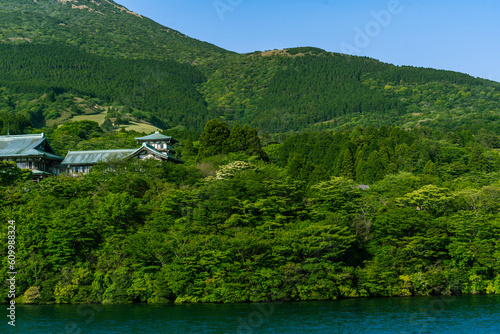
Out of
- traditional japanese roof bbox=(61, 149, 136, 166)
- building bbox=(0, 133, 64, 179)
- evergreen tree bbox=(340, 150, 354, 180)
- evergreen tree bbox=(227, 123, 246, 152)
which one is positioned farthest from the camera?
evergreen tree bbox=(340, 150, 354, 180)

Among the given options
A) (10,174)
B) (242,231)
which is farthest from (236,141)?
(10,174)

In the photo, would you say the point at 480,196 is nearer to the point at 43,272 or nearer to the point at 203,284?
the point at 203,284

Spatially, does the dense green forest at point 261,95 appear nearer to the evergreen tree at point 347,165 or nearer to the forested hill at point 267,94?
the forested hill at point 267,94

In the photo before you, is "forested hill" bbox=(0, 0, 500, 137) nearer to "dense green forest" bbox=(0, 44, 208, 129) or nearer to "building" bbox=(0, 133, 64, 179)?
"dense green forest" bbox=(0, 44, 208, 129)

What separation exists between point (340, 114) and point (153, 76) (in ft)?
240

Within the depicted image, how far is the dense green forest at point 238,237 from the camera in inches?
1588

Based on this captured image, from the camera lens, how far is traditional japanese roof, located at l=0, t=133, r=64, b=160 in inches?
2372

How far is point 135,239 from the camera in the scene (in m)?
41.9

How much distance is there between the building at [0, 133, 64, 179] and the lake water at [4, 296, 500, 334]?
85.6 ft

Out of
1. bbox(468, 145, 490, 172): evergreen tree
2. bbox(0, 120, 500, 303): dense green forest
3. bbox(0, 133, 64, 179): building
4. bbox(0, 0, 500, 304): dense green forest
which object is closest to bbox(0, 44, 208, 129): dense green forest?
bbox(0, 133, 64, 179): building

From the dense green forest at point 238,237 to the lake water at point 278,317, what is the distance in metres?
2.27

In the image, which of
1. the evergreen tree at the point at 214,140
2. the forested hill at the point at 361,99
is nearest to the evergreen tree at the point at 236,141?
the evergreen tree at the point at 214,140

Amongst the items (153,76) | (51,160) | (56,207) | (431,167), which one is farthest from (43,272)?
(153,76)

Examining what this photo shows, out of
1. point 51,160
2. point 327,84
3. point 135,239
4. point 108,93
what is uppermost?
point 327,84
